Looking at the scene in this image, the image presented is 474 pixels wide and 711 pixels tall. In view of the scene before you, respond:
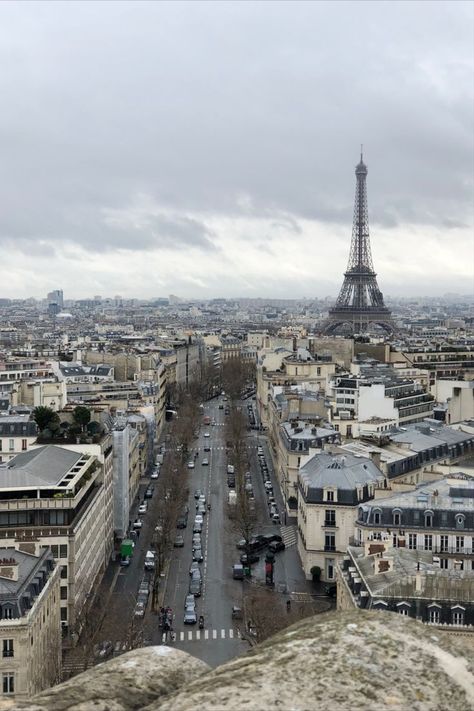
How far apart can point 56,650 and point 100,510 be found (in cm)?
1661

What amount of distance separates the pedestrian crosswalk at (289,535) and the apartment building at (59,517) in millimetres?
17328

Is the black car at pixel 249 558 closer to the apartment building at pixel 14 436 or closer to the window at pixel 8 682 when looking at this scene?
the apartment building at pixel 14 436

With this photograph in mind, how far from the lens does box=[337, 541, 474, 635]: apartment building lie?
37062mm

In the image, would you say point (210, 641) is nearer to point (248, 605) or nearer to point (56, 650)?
point (248, 605)

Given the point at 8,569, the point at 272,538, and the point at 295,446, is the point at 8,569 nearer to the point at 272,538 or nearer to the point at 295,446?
the point at 272,538

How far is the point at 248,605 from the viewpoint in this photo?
48938 mm

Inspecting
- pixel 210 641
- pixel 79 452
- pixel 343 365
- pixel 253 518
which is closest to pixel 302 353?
pixel 343 365

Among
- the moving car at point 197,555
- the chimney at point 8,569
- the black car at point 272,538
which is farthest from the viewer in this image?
the black car at point 272,538

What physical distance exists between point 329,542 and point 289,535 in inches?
410

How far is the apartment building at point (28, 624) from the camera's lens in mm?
36125

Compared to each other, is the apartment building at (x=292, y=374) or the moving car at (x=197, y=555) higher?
the apartment building at (x=292, y=374)

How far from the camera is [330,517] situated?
56562 mm

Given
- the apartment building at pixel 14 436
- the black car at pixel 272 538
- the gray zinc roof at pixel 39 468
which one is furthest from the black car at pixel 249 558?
the apartment building at pixel 14 436

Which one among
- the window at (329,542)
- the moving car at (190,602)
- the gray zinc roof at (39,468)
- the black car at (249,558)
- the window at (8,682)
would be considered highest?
the gray zinc roof at (39,468)
